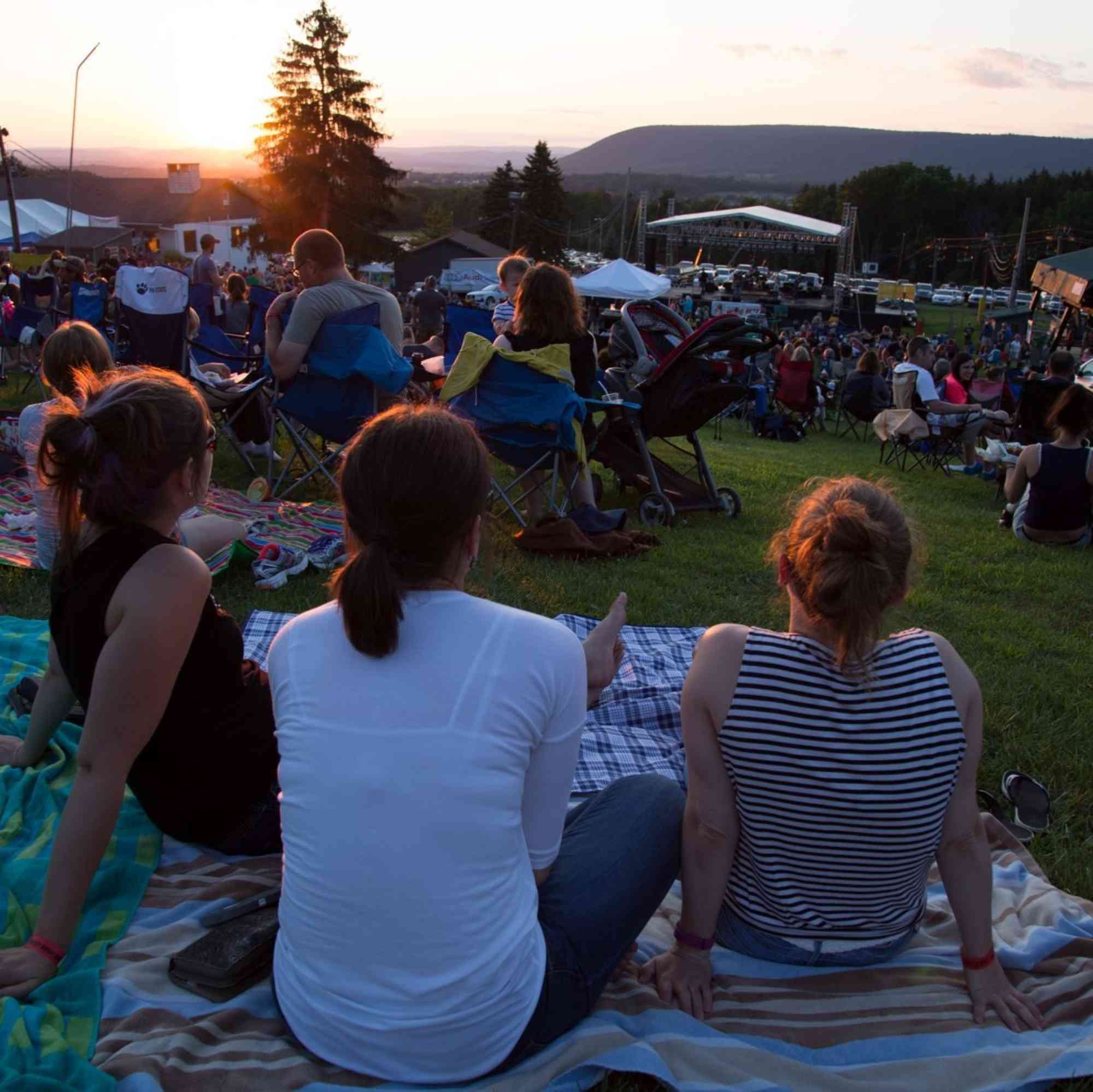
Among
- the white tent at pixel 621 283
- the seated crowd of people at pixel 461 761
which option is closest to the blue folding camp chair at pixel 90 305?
the seated crowd of people at pixel 461 761

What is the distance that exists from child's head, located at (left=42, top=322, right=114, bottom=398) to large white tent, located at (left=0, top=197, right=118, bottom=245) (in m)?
33.6

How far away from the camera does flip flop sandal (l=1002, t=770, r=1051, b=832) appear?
107 inches

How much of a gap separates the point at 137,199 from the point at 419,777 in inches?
2998

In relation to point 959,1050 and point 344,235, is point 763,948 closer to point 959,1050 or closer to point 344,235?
point 959,1050

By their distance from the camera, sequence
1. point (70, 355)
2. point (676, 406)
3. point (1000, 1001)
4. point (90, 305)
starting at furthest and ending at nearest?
point (90, 305), point (676, 406), point (70, 355), point (1000, 1001)

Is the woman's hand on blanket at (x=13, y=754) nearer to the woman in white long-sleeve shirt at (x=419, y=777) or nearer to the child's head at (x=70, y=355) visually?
the woman in white long-sleeve shirt at (x=419, y=777)

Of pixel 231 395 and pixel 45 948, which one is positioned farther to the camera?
pixel 231 395

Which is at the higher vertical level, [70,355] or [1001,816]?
[70,355]

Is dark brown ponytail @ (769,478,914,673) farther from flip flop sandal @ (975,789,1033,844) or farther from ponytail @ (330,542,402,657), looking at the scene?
flip flop sandal @ (975,789,1033,844)

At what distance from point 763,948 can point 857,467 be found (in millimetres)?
8806

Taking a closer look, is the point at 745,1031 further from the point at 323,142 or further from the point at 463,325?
the point at 323,142

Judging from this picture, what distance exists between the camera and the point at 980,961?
1873 millimetres

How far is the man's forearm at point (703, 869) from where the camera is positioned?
5.95 ft

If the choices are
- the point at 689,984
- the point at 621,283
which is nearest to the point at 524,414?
the point at 689,984
